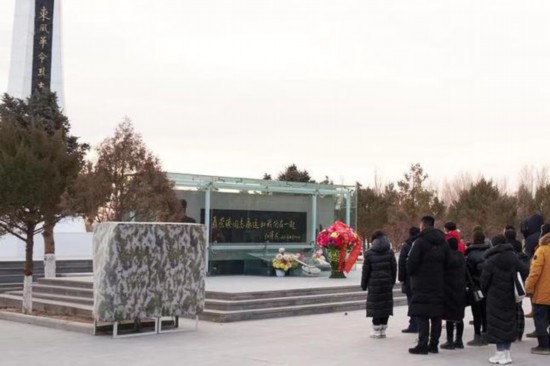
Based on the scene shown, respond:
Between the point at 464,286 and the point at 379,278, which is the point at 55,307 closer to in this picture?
the point at 379,278

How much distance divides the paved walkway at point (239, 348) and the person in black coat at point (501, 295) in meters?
0.35

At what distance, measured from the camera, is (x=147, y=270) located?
36.2 ft

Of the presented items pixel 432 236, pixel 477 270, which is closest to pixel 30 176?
pixel 432 236

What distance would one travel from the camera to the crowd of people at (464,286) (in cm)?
Answer: 866

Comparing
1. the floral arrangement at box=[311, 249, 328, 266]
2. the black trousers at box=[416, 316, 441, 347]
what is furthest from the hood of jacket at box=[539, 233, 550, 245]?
the floral arrangement at box=[311, 249, 328, 266]

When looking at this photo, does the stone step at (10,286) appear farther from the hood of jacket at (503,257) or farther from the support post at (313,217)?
the hood of jacket at (503,257)

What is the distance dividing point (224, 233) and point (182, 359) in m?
11.9

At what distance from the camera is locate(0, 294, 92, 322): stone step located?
1295 cm

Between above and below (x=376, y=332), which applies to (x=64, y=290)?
above

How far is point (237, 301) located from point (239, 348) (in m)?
3.69

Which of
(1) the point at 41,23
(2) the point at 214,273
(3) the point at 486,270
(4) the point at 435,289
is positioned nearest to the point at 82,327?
(4) the point at 435,289

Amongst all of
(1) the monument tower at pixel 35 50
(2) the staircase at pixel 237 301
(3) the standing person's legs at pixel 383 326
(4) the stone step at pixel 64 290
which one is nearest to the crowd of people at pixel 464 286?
(3) the standing person's legs at pixel 383 326

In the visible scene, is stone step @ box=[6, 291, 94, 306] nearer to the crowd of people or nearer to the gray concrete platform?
the gray concrete platform

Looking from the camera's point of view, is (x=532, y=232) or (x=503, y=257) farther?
(x=532, y=232)
